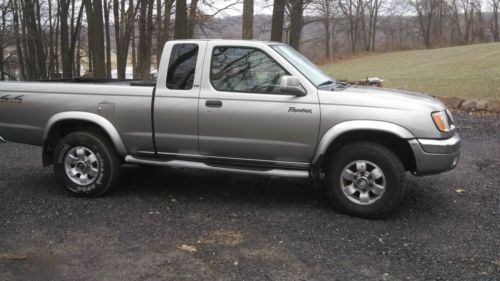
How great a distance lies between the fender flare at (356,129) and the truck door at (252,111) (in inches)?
4.1

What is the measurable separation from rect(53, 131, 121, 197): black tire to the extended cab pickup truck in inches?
0.5

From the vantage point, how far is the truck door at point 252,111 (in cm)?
531

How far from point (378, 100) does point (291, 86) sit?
0.87 meters

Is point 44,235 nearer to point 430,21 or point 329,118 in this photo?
point 329,118

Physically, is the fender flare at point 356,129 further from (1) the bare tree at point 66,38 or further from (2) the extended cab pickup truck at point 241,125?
(1) the bare tree at point 66,38

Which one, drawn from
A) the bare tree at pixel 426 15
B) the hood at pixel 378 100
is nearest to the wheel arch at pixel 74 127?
the hood at pixel 378 100

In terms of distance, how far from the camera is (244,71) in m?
5.60

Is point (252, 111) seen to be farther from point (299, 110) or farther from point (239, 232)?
point (239, 232)

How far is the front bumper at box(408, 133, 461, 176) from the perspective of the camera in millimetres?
5039

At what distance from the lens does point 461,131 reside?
10430 mm

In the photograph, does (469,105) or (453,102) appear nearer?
(469,105)

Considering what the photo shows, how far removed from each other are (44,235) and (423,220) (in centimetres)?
370

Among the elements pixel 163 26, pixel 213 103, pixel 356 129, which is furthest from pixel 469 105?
pixel 163 26

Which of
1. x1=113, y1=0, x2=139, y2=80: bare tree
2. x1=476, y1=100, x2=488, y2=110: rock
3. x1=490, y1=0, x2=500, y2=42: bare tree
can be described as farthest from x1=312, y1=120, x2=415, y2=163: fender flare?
x1=490, y1=0, x2=500, y2=42: bare tree
